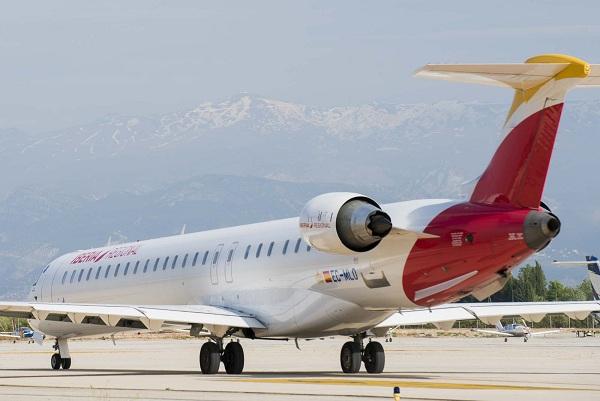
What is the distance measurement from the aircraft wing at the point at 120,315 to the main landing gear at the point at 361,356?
2625 mm

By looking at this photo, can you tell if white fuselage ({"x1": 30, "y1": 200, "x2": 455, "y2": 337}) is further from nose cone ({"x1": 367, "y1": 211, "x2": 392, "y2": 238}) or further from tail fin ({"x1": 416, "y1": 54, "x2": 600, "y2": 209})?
tail fin ({"x1": 416, "y1": 54, "x2": 600, "y2": 209})

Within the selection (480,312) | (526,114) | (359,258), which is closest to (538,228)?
(526,114)

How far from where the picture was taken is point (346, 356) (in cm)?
3725

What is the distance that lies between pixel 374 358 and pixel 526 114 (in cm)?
917

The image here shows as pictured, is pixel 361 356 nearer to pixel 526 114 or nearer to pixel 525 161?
pixel 525 161

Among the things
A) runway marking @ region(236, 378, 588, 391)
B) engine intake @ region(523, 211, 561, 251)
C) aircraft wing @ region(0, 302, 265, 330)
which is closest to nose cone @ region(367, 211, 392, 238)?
engine intake @ region(523, 211, 561, 251)

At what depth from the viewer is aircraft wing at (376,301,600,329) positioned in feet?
124

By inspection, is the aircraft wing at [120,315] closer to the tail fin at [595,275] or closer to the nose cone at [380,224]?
the nose cone at [380,224]

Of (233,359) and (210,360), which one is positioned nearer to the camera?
(210,360)

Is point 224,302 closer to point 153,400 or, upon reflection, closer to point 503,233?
point 503,233

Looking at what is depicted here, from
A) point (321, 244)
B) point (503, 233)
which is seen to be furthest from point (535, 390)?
point (321, 244)

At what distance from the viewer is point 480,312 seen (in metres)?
37.9

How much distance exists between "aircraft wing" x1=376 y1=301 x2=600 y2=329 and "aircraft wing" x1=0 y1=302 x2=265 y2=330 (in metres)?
4.25

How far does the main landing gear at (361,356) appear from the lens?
37.0m
